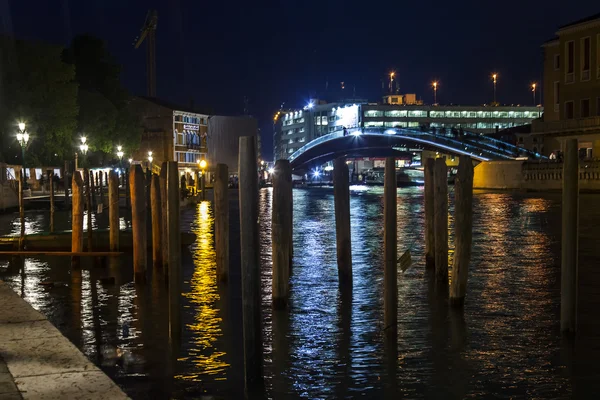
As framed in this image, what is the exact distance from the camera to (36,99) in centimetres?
4812

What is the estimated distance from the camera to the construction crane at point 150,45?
120 meters

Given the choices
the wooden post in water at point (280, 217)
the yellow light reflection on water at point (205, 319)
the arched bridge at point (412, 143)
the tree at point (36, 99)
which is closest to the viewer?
the yellow light reflection on water at point (205, 319)

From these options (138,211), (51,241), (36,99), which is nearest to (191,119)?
(36,99)

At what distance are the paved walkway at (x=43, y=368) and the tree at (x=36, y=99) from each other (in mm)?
38452

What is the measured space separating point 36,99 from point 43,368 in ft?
143

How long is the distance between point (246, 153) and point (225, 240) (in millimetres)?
7000

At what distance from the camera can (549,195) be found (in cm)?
5016

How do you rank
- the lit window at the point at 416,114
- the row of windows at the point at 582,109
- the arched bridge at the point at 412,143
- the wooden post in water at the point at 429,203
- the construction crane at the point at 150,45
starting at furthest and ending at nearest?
the lit window at the point at 416,114
the construction crane at the point at 150,45
the arched bridge at the point at 412,143
the row of windows at the point at 582,109
the wooden post in water at the point at 429,203

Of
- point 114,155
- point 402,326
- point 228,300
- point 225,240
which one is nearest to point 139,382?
point 402,326

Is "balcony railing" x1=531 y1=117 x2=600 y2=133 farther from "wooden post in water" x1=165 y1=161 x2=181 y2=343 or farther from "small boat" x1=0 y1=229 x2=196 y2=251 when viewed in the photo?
"wooden post in water" x1=165 y1=161 x2=181 y2=343

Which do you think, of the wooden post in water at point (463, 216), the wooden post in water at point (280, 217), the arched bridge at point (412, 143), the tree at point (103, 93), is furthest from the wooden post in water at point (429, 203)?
the tree at point (103, 93)

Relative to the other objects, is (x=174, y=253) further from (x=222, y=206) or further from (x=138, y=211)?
(x=138, y=211)

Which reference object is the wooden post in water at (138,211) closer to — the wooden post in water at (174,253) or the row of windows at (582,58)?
the wooden post in water at (174,253)

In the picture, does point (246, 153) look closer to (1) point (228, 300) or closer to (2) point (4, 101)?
(1) point (228, 300)
